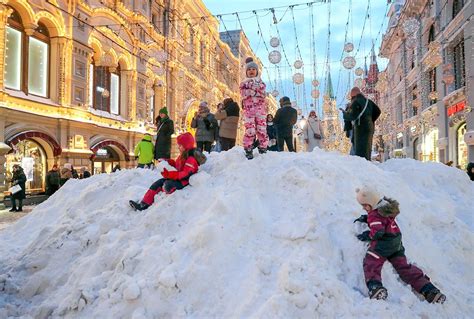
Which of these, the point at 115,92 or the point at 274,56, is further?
the point at 115,92

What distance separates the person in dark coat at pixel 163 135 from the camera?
846 cm

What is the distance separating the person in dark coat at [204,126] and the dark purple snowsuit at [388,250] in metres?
5.41

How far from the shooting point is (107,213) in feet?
17.5

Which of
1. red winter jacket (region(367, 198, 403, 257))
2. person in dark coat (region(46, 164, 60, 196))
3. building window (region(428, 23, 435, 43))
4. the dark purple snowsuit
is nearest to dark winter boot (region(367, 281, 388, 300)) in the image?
the dark purple snowsuit

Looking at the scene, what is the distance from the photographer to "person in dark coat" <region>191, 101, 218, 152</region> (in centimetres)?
847

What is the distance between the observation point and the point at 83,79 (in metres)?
18.8

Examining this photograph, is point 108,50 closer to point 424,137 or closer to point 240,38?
point 424,137

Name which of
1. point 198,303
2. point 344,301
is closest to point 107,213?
point 198,303

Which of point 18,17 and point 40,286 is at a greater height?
point 18,17

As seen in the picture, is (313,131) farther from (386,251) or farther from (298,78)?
(386,251)

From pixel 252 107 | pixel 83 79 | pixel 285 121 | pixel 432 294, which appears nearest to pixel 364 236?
pixel 432 294

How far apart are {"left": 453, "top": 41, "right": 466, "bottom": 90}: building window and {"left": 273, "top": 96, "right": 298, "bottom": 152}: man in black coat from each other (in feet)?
51.9

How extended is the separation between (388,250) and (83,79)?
18864 millimetres

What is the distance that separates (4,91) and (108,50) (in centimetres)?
817
